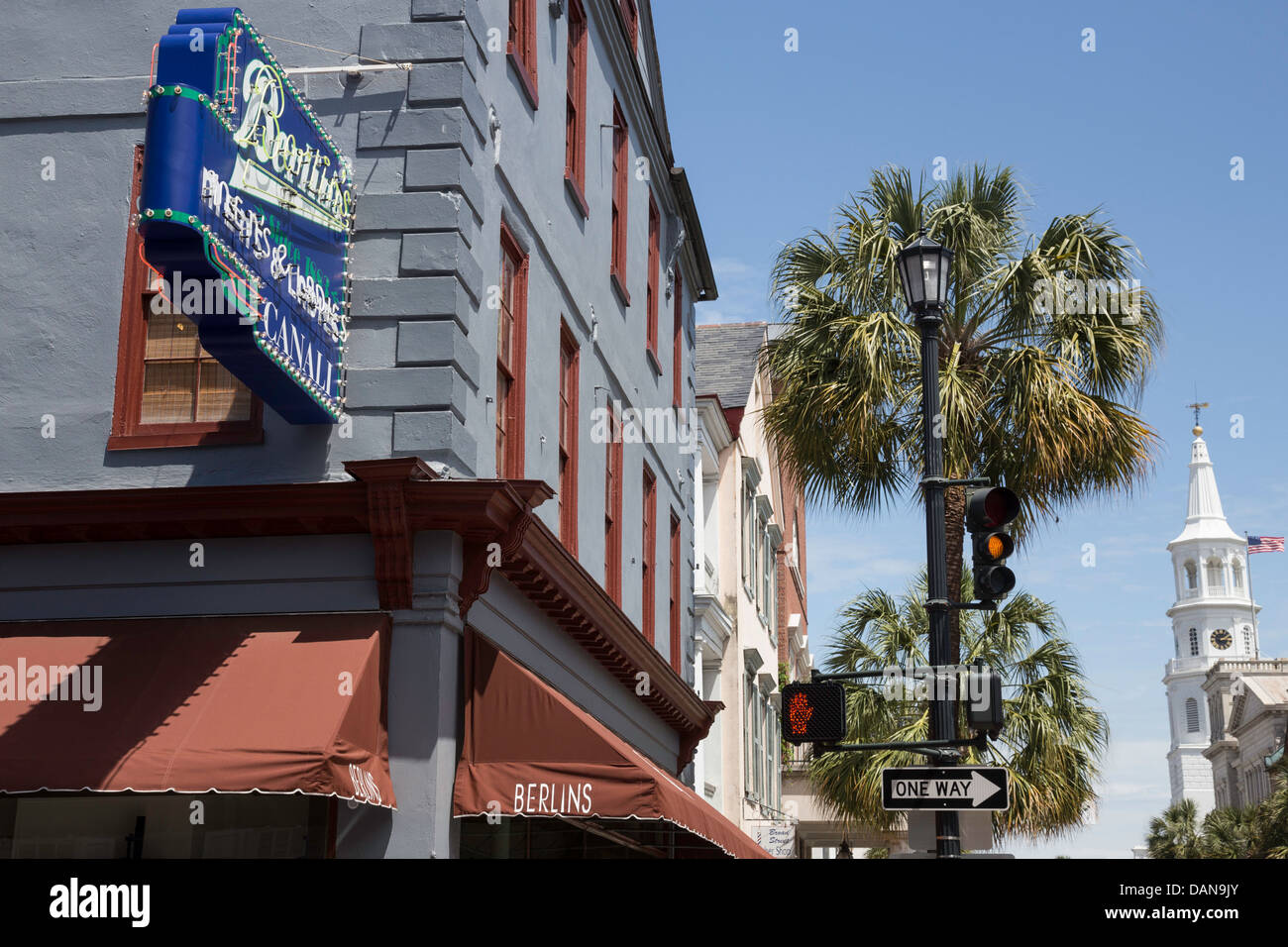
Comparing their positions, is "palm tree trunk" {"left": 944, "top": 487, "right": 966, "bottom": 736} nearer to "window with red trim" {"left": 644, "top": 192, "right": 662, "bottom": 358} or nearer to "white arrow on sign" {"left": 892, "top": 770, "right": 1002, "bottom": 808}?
"white arrow on sign" {"left": 892, "top": 770, "right": 1002, "bottom": 808}

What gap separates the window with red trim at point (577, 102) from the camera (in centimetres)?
1603

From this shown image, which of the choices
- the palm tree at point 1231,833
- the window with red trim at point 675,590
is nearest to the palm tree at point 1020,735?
the window with red trim at point 675,590

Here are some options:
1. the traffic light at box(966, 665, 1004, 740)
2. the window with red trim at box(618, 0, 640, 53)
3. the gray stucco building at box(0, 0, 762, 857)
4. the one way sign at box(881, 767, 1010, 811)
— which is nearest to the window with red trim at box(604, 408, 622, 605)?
the gray stucco building at box(0, 0, 762, 857)

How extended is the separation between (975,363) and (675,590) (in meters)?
5.99

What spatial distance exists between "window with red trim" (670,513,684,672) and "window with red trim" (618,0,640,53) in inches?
270

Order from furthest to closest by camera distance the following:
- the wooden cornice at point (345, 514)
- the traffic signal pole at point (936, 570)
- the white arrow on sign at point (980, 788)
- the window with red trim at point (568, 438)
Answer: the window with red trim at point (568, 438), the traffic signal pole at point (936, 570), the white arrow on sign at point (980, 788), the wooden cornice at point (345, 514)

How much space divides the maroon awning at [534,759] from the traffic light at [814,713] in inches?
60.0

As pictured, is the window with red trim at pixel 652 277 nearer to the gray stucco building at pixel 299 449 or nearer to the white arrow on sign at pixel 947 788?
the gray stucco building at pixel 299 449

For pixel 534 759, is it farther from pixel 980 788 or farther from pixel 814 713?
pixel 980 788

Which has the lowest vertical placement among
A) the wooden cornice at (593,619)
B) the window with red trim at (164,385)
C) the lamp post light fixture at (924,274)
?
the wooden cornice at (593,619)

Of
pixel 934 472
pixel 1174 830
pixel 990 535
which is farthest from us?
pixel 1174 830

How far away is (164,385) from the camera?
11.5 meters

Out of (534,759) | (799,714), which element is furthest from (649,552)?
(534,759)

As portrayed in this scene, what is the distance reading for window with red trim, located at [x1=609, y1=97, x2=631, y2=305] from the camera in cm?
1825
